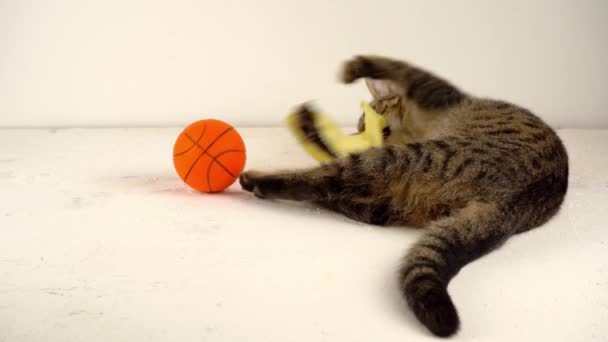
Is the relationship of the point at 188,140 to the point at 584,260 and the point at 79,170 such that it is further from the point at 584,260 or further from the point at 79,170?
the point at 584,260

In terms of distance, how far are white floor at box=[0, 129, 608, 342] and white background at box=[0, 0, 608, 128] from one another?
1290 millimetres

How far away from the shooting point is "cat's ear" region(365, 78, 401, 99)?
2.74 m

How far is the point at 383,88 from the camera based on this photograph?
2.79m

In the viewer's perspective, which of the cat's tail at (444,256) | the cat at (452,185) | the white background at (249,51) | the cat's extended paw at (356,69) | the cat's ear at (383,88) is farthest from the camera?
the white background at (249,51)

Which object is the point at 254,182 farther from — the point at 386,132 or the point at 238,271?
the point at 386,132

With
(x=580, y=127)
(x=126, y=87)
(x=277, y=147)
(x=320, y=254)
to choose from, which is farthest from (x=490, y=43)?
(x=320, y=254)

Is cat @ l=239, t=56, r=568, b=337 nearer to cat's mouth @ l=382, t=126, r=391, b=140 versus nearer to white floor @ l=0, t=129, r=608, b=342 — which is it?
white floor @ l=0, t=129, r=608, b=342

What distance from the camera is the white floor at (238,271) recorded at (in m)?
1.35

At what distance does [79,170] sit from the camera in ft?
8.40

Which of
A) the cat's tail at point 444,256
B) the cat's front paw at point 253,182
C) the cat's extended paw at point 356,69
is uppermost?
the cat's extended paw at point 356,69

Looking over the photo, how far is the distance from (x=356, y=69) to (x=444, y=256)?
1240 millimetres

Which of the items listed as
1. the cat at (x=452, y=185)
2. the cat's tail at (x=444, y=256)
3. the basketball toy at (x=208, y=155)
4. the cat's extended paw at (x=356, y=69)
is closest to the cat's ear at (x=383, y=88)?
the cat's extended paw at (x=356, y=69)

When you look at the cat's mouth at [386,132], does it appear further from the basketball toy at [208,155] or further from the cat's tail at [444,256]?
the cat's tail at [444,256]

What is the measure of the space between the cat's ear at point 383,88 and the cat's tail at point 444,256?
1.00m
